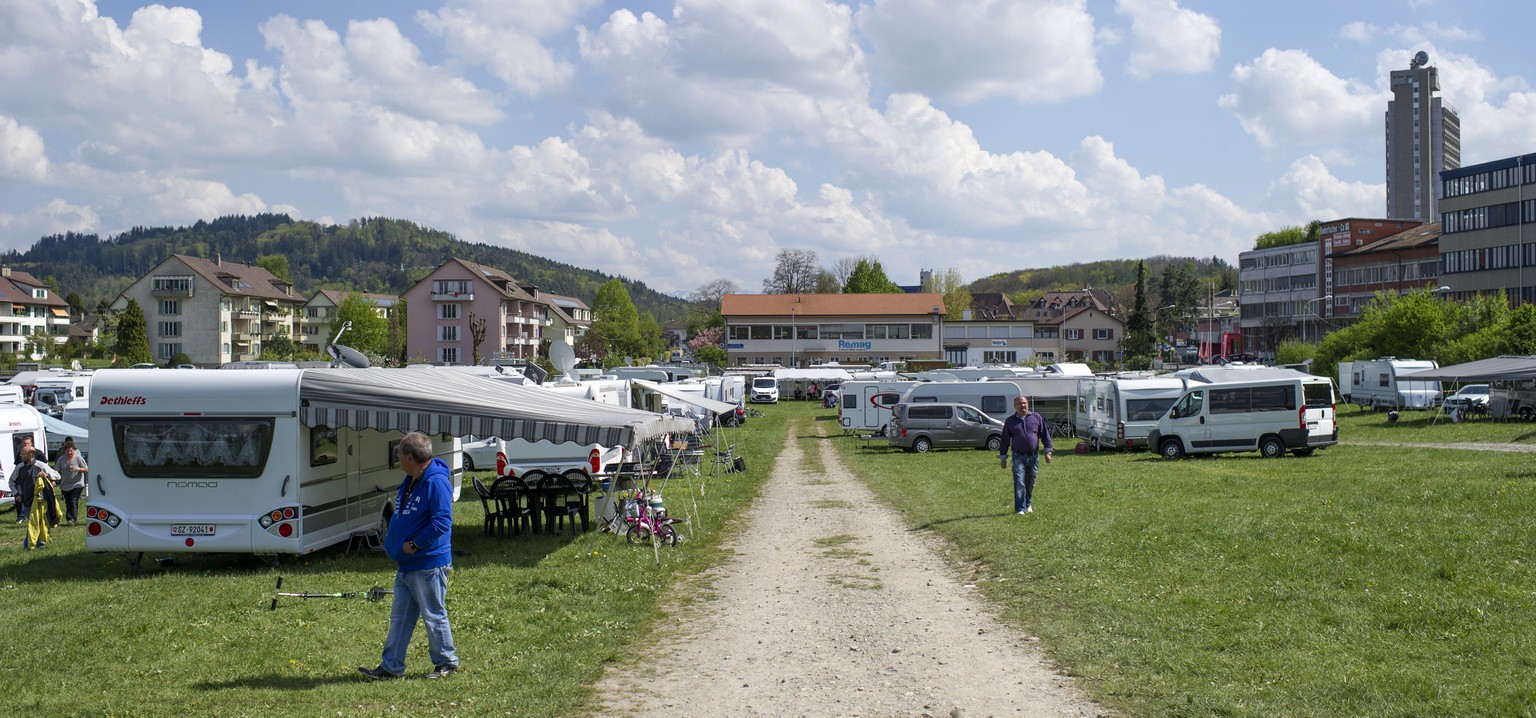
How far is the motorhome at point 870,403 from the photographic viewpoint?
39.9 m

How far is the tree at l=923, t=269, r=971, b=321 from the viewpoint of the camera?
127175mm

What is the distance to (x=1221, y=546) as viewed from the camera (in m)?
11.9

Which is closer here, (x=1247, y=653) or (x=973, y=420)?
(x=1247, y=653)

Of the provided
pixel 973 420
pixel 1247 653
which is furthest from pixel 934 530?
pixel 973 420

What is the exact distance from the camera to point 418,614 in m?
8.05

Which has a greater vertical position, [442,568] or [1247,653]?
[442,568]

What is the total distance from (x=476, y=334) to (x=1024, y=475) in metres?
87.8

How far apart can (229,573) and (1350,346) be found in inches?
2403

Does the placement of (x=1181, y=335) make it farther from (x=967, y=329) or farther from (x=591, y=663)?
(x=591, y=663)

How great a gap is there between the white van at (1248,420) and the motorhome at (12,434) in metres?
24.5

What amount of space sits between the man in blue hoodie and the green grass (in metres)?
0.21

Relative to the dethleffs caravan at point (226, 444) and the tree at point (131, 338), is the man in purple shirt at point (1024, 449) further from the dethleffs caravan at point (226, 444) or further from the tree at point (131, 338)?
the tree at point (131, 338)

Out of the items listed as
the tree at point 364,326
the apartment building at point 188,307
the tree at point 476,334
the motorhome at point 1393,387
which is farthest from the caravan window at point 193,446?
the apartment building at point 188,307

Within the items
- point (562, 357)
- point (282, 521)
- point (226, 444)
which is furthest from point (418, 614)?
point (562, 357)
